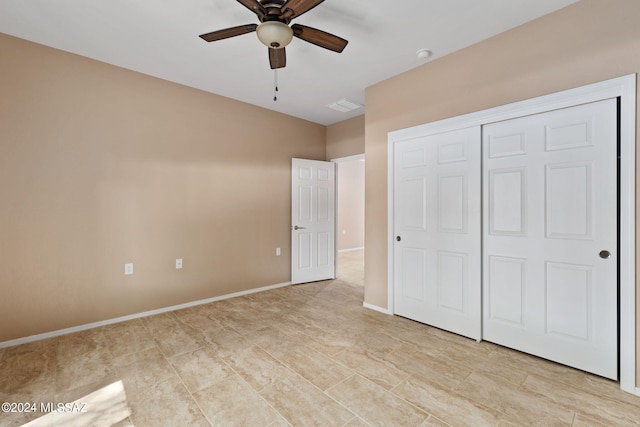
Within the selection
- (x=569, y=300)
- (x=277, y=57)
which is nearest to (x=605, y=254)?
(x=569, y=300)

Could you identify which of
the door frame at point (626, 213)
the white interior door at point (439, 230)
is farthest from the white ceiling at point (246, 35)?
the white interior door at point (439, 230)

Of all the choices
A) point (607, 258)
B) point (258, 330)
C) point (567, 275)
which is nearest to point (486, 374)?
point (567, 275)

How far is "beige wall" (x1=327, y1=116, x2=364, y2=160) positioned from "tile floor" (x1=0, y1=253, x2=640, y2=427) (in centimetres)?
277

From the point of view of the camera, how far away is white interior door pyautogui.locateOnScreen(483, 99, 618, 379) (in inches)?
78.6

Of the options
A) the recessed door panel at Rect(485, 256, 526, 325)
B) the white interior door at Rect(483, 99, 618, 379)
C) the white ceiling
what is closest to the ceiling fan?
the white ceiling

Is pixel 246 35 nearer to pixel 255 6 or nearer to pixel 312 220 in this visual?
pixel 255 6

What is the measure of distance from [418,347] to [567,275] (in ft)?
4.27

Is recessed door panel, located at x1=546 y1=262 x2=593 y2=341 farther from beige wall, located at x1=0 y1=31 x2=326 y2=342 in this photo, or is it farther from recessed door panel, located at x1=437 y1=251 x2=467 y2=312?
beige wall, located at x1=0 y1=31 x2=326 y2=342

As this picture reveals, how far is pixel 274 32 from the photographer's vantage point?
1.81 metres

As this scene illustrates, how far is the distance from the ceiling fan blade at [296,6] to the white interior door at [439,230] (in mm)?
1783

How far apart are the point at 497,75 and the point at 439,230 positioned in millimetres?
1494

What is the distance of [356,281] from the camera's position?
15.8 ft

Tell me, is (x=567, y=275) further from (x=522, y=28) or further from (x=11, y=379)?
(x=11, y=379)

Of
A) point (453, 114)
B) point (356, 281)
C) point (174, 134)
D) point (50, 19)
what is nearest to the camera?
point (50, 19)
